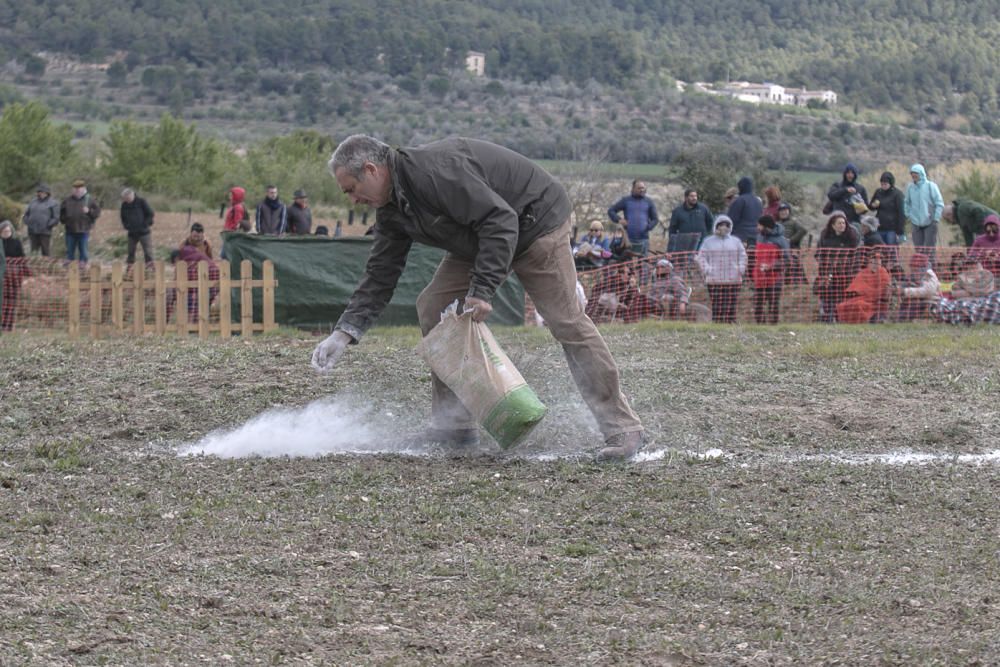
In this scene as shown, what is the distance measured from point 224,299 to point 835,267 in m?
6.77

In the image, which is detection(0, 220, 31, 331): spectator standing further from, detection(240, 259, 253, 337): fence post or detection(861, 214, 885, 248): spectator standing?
detection(861, 214, 885, 248): spectator standing

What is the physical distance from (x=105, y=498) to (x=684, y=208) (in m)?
13.1

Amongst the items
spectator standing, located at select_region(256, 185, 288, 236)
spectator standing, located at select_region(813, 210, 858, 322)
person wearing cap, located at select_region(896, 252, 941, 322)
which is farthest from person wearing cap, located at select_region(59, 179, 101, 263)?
person wearing cap, located at select_region(896, 252, 941, 322)

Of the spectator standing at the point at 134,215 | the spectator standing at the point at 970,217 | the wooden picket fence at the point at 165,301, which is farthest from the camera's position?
the spectator standing at the point at 134,215

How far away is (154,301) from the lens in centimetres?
1513

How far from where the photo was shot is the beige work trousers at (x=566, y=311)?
7438 mm

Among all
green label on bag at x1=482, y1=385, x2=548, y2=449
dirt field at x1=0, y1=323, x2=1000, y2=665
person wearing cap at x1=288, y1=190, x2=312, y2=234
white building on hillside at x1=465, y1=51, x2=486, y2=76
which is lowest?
dirt field at x1=0, y1=323, x2=1000, y2=665

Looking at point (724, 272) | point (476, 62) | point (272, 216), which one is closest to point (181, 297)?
point (272, 216)

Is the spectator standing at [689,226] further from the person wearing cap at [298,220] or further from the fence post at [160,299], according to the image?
the fence post at [160,299]

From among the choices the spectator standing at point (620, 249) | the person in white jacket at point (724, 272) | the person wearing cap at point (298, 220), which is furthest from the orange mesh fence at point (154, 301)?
the person in white jacket at point (724, 272)

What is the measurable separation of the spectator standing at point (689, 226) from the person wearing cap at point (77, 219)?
9.53m

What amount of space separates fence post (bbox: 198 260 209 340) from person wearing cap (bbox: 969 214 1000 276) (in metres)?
8.24

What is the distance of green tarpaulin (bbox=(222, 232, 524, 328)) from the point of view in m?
15.4

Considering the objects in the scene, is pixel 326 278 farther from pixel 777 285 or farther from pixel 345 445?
pixel 345 445
